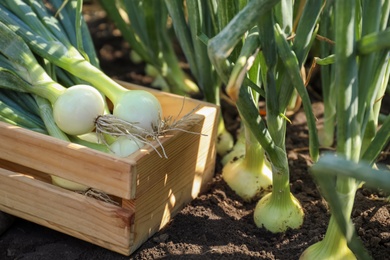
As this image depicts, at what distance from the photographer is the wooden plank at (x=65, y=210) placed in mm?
1526

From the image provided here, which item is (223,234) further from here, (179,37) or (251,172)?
(179,37)

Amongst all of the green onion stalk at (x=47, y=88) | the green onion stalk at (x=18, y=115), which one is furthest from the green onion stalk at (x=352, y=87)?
the green onion stalk at (x=18, y=115)

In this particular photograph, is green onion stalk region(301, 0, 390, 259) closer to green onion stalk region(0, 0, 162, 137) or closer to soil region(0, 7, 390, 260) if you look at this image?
soil region(0, 7, 390, 260)

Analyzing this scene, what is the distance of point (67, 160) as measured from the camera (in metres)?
1.53

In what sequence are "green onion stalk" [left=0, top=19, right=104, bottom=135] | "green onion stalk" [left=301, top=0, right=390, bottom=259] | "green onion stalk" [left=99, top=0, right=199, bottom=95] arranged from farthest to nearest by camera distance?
1. "green onion stalk" [left=99, top=0, right=199, bottom=95]
2. "green onion stalk" [left=0, top=19, right=104, bottom=135]
3. "green onion stalk" [left=301, top=0, right=390, bottom=259]

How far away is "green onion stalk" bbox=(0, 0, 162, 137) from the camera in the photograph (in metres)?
1.60

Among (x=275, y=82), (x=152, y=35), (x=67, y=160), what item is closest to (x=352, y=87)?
(x=275, y=82)

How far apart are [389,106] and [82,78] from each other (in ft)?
3.75

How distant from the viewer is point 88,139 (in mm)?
1713

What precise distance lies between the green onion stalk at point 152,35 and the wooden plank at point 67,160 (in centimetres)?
64

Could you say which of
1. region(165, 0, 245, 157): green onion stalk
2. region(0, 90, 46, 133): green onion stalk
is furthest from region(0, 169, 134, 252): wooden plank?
region(165, 0, 245, 157): green onion stalk

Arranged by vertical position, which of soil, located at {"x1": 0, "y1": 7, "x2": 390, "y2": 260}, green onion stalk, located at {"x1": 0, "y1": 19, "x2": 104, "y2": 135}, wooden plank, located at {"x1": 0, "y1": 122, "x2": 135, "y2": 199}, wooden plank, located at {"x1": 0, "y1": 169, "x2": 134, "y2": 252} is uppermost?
green onion stalk, located at {"x1": 0, "y1": 19, "x2": 104, "y2": 135}

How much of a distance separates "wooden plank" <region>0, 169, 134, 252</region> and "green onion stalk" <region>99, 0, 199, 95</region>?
0.68m

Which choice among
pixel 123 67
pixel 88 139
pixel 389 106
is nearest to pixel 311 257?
pixel 88 139
